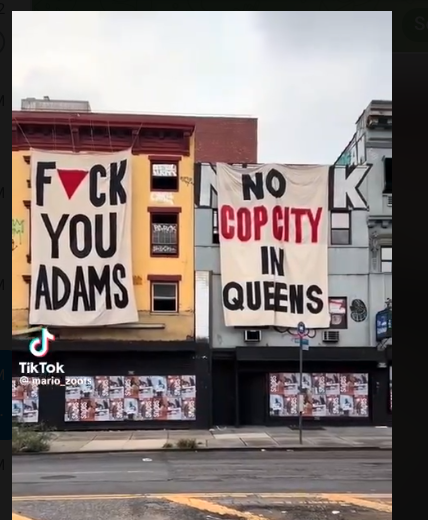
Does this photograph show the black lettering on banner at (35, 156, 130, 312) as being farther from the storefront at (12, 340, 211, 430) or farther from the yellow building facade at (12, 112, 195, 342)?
the storefront at (12, 340, 211, 430)

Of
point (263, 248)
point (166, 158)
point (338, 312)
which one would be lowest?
point (338, 312)

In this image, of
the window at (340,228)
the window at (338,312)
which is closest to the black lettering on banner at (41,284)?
the window at (338,312)

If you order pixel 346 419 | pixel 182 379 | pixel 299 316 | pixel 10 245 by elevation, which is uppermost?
pixel 10 245

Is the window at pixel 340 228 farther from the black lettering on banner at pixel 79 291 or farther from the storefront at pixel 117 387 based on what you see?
the black lettering on banner at pixel 79 291

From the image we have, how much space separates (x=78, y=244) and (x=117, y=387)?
4888mm

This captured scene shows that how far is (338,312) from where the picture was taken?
22.1 meters

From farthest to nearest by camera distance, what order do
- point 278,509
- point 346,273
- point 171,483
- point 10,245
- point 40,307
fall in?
point 346,273
point 40,307
point 171,483
point 278,509
point 10,245

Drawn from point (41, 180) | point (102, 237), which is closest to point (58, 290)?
point (102, 237)

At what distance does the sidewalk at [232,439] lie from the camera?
53.7 feet

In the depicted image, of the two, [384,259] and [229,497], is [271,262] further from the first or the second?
[229,497]
